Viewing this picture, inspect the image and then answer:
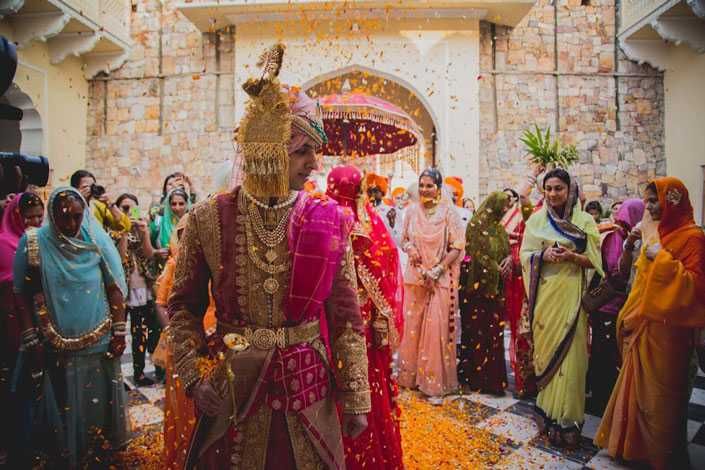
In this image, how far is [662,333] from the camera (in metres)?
2.66

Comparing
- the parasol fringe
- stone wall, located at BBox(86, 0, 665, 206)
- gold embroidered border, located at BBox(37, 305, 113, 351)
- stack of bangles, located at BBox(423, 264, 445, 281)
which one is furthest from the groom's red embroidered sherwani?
stone wall, located at BBox(86, 0, 665, 206)

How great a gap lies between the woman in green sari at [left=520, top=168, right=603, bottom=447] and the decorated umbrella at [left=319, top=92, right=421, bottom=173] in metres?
2.55

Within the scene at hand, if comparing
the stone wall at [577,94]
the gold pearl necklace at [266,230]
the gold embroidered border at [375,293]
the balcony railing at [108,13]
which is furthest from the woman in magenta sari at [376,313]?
the balcony railing at [108,13]

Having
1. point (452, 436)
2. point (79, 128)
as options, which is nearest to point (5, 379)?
point (452, 436)

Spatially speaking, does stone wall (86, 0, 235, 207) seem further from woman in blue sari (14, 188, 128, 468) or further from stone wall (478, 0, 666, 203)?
woman in blue sari (14, 188, 128, 468)

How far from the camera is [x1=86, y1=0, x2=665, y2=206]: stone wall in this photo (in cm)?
996

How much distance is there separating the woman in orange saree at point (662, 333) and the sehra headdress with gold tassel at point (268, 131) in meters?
2.33

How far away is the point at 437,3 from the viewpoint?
912cm

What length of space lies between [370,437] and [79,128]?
10852 millimetres

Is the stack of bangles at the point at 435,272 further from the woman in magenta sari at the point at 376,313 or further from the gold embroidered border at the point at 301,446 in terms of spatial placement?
the gold embroidered border at the point at 301,446

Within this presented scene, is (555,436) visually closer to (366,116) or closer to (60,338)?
(60,338)

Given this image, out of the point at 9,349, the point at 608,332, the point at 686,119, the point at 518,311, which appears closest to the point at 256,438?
the point at 9,349

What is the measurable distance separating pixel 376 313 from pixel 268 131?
1652 mm

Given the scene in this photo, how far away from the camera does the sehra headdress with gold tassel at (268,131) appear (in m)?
1.45
